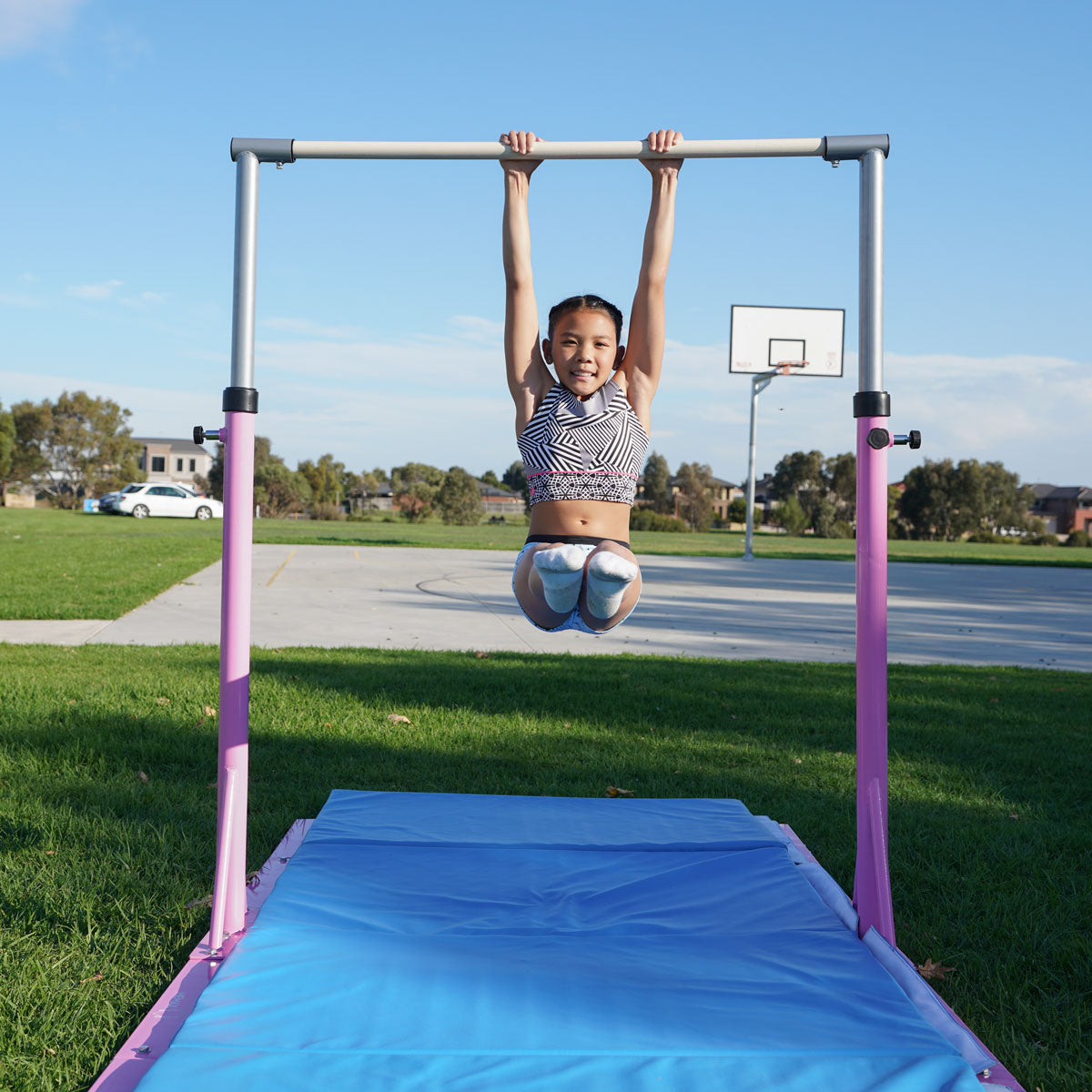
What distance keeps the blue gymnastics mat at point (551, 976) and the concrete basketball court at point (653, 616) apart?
202 inches

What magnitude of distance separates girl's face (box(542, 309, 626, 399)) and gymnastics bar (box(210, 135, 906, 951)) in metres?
0.58

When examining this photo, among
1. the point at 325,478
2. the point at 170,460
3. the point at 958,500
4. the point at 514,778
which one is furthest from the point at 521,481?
the point at 170,460

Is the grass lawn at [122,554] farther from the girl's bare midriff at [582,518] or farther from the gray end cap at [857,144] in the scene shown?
the gray end cap at [857,144]

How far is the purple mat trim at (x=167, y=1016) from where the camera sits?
2.38 m

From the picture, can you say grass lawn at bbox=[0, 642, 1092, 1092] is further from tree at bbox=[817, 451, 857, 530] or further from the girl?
tree at bbox=[817, 451, 857, 530]

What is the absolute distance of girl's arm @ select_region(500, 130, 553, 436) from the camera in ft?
11.7

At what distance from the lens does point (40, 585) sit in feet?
38.2

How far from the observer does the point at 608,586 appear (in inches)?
133

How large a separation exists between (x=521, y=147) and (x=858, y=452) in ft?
5.41

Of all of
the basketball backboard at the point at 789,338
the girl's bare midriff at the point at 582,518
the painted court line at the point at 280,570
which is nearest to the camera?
the girl's bare midriff at the point at 582,518

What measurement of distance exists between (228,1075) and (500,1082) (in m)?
0.63

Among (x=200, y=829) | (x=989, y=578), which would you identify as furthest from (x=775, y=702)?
(x=989, y=578)

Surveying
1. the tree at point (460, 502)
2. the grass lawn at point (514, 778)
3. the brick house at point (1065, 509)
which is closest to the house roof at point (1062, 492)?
the brick house at point (1065, 509)

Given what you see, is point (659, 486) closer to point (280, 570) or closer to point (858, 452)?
point (280, 570)
